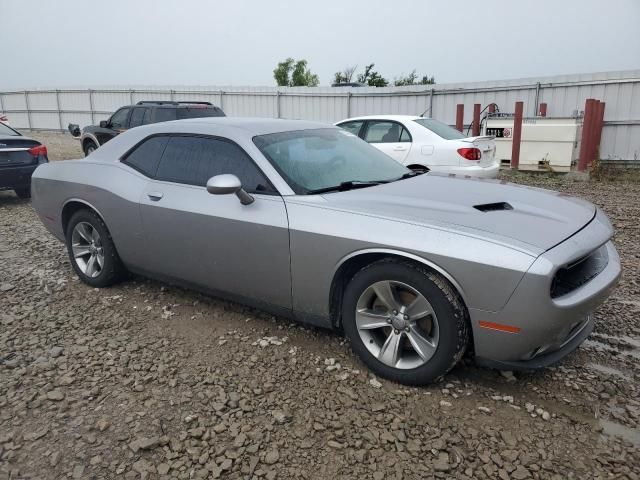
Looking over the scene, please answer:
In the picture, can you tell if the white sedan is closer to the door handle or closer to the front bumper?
the door handle

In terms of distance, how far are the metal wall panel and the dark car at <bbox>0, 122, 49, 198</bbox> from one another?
11.6m

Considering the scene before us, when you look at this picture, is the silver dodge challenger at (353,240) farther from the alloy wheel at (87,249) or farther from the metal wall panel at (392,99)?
the metal wall panel at (392,99)

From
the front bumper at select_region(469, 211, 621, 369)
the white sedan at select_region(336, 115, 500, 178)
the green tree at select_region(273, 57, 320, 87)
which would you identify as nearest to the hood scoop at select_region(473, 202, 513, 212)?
the front bumper at select_region(469, 211, 621, 369)

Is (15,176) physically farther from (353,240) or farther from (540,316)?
(540,316)

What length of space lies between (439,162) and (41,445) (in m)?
6.90

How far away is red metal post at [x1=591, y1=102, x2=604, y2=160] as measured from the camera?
40.3 ft

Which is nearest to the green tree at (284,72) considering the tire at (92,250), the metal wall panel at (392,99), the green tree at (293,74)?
the green tree at (293,74)

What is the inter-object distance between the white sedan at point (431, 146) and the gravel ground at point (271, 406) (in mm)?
4457

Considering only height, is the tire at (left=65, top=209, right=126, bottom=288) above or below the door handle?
below

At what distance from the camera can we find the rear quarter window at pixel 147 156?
4.08 meters

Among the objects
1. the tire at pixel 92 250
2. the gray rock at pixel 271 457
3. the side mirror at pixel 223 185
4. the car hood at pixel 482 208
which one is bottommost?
the gray rock at pixel 271 457

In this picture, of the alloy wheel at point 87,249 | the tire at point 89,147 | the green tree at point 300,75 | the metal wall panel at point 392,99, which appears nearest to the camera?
the alloy wheel at point 87,249

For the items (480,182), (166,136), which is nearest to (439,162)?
(480,182)

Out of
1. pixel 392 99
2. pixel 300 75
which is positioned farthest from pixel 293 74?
pixel 392 99
